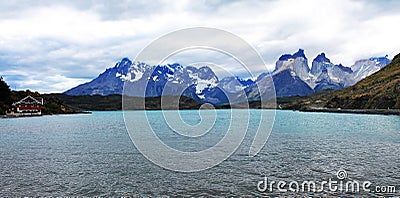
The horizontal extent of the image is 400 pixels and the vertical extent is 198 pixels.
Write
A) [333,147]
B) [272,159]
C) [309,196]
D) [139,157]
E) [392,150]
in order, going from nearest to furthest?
[309,196] → [272,159] → [139,157] → [392,150] → [333,147]

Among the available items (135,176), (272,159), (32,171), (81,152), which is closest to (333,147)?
(272,159)

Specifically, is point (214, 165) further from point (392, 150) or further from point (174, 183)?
point (392, 150)

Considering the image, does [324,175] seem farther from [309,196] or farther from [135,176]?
[135,176]

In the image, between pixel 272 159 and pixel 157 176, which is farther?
pixel 272 159

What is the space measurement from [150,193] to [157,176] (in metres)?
6.03

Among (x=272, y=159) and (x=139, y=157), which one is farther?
(x=139, y=157)

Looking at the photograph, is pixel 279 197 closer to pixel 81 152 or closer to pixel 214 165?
pixel 214 165

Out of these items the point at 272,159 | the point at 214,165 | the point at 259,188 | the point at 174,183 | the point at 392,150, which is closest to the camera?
the point at 259,188

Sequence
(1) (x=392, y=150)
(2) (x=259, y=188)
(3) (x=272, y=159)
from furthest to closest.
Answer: (1) (x=392, y=150)
(3) (x=272, y=159)
(2) (x=259, y=188)

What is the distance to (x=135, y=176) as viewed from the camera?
109 ft

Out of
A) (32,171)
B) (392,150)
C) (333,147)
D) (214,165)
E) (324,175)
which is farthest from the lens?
(333,147)

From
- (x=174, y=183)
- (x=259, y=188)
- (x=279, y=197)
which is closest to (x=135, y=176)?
(x=174, y=183)

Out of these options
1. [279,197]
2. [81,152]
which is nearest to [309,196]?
[279,197]

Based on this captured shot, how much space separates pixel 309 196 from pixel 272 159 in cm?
1588
